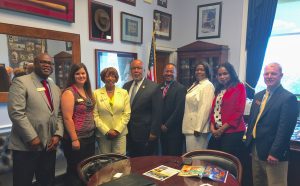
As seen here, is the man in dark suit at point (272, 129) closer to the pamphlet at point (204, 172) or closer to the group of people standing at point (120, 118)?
the group of people standing at point (120, 118)

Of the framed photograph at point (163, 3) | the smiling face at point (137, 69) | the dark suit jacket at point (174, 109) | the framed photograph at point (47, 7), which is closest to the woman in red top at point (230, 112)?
the dark suit jacket at point (174, 109)

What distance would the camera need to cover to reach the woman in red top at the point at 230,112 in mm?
2270

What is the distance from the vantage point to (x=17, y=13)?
228 centimetres

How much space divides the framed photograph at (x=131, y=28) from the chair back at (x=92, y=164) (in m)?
1.88

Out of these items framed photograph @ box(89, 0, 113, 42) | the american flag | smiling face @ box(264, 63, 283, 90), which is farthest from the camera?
the american flag

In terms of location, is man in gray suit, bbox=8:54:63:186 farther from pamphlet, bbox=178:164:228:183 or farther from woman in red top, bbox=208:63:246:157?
woman in red top, bbox=208:63:246:157

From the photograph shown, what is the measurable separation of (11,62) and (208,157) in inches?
76.4

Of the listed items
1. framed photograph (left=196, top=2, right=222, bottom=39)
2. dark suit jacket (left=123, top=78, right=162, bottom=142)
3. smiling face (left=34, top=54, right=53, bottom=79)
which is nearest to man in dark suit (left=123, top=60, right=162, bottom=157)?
dark suit jacket (left=123, top=78, right=162, bottom=142)

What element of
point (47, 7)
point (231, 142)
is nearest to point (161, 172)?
point (231, 142)

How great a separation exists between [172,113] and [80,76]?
1.02 metres

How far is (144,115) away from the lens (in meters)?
2.41

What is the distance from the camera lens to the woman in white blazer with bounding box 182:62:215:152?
7.95ft

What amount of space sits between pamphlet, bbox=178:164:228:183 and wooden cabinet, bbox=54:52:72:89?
65.7 inches

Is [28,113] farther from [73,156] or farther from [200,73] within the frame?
[200,73]
